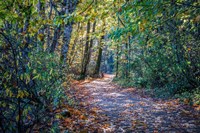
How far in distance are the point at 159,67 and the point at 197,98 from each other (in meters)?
4.28

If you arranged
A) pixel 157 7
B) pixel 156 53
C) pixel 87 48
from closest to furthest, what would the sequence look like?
pixel 157 7
pixel 156 53
pixel 87 48

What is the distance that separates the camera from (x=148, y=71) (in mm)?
13398

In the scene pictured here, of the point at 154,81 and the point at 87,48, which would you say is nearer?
the point at 154,81

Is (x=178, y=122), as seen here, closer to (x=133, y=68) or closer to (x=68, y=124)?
(x=68, y=124)

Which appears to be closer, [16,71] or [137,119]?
[16,71]

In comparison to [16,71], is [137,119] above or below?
below

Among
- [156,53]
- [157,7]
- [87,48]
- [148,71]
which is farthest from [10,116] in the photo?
[87,48]

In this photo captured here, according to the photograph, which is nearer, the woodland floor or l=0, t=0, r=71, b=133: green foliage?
l=0, t=0, r=71, b=133: green foliage

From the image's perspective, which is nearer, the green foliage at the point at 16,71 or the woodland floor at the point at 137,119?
the green foliage at the point at 16,71

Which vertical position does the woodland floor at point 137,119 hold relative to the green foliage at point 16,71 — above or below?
below

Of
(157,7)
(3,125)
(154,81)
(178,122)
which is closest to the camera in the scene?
(3,125)

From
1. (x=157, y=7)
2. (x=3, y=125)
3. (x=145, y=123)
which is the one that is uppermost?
(x=157, y=7)

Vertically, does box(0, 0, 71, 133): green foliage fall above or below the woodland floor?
above

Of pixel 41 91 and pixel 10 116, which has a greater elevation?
pixel 41 91
